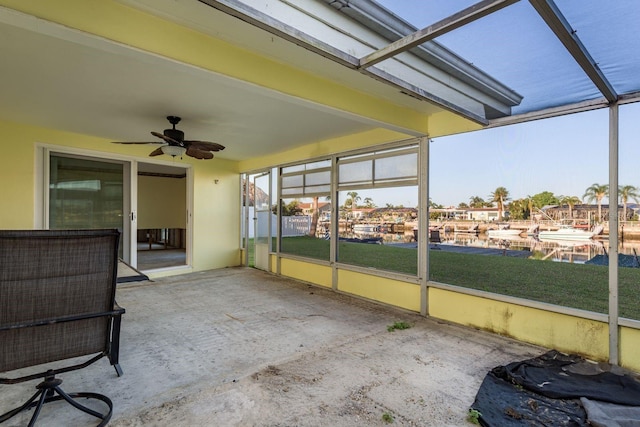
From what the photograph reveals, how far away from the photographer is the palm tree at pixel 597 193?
2.74m

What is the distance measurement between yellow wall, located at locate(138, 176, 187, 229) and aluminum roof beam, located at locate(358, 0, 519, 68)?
25.6 feet

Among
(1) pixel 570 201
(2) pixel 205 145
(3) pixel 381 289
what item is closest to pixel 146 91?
(2) pixel 205 145

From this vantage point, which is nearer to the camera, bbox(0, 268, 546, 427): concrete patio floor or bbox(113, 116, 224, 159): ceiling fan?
bbox(0, 268, 546, 427): concrete patio floor

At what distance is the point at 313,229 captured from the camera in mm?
5664

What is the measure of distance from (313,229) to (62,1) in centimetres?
443

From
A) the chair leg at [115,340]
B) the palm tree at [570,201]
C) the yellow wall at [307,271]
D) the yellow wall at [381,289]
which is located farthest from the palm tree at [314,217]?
the chair leg at [115,340]

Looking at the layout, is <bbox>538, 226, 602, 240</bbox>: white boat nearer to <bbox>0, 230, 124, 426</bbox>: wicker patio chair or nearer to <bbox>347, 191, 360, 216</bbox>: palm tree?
<bbox>347, 191, 360, 216</bbox>: palm tree

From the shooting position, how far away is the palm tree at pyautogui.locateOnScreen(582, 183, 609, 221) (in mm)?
2742

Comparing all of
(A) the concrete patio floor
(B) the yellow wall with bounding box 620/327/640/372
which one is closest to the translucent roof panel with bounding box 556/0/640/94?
(B) the yellow wall with bounding box 620/327/640/372

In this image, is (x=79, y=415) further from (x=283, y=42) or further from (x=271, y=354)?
(x=283, y=42)

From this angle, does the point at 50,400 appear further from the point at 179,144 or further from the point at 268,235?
the point at 268,235

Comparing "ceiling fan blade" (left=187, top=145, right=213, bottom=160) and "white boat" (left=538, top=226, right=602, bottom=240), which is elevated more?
"ceiling fan blade" (left=187, top=145, right=213, bottom=160)

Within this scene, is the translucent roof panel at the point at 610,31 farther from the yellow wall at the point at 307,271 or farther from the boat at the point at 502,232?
the yellow wall at the point at 307,271

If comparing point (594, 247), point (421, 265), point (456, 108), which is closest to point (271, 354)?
point (421, 265)
